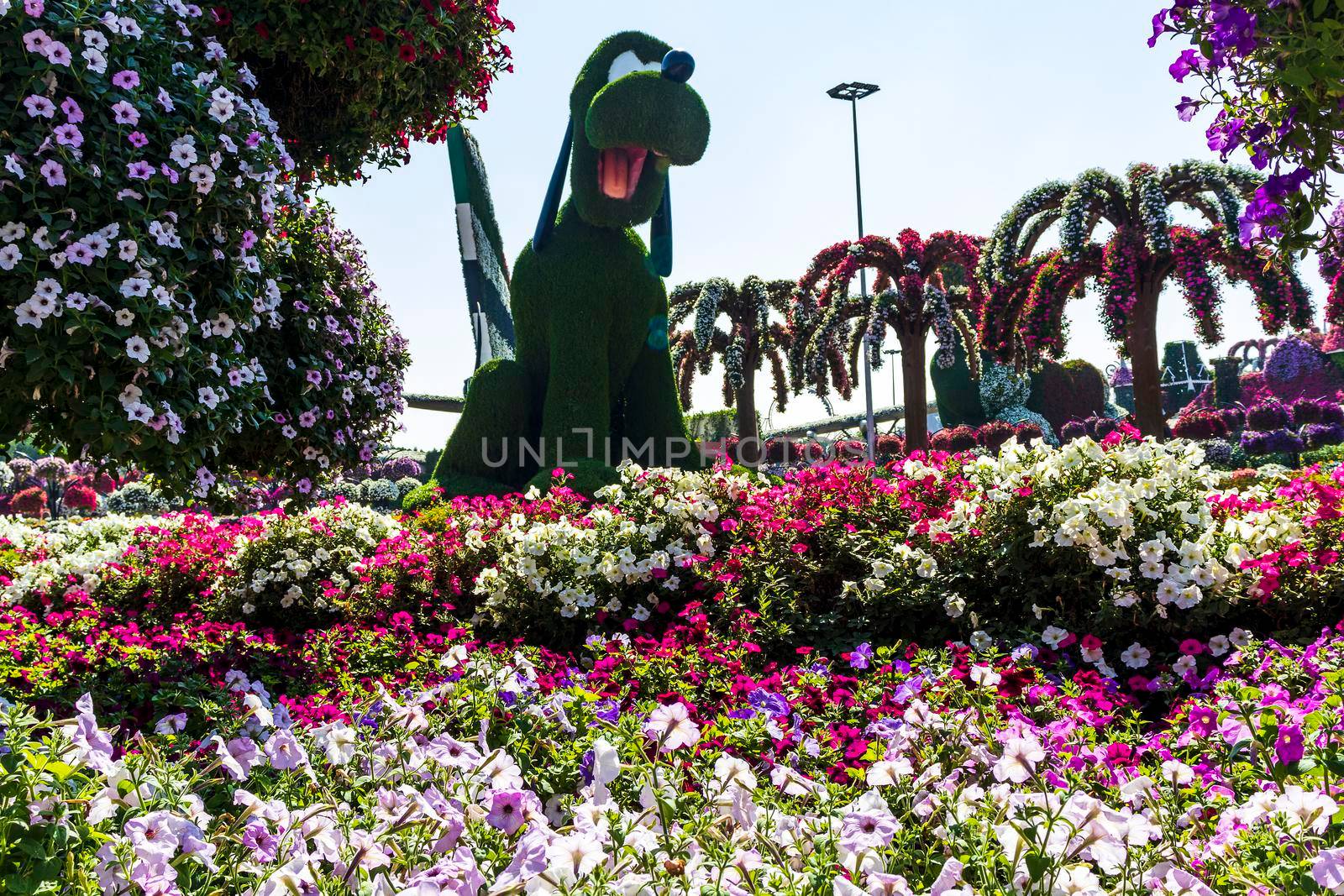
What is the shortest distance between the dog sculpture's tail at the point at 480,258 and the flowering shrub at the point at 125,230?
1198cm

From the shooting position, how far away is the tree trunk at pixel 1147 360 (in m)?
11.5

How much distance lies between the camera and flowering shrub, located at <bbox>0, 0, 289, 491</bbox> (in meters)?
3.29

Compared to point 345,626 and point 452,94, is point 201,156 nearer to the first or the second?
point 452,94

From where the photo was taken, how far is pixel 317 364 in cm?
476

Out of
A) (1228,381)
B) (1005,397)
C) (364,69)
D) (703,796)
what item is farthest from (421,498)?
(1228,381)

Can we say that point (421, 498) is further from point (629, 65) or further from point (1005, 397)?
point (1005, 397)

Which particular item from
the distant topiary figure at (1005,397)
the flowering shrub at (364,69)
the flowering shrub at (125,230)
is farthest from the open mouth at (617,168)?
the distant topiary figure at (1005,397)

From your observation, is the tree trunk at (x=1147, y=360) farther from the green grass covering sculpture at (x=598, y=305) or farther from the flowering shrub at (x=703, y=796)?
the flowering shrub at (x=703, y=796)

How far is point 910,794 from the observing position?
7.06ft

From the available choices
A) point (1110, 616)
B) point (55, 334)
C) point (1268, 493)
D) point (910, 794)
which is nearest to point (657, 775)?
point (910, 794)

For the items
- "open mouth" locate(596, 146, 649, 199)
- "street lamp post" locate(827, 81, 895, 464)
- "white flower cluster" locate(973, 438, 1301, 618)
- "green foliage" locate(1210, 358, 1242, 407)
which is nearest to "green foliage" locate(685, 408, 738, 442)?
"street lamp post" locate(827, 81, 895, 464)

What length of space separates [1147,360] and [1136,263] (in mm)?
1195

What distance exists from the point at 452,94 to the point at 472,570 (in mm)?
2562

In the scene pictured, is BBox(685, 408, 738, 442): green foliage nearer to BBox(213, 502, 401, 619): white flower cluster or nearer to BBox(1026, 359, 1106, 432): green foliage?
A: BBox(1026, 359, 1106, 432): green foliage
